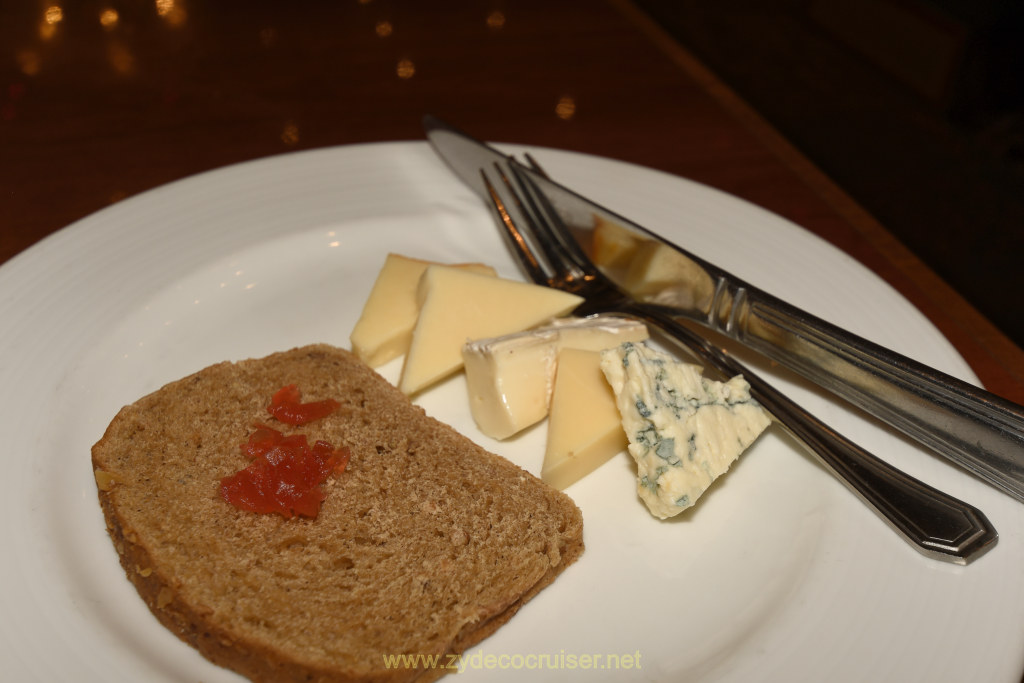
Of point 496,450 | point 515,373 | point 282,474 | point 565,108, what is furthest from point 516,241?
point 565,108

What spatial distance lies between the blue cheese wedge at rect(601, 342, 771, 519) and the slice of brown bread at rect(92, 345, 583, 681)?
217 mm

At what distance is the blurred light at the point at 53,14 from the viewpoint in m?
3.76

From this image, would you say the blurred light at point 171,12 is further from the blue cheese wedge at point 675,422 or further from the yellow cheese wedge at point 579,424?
the blue cheese wedge at point 675,422

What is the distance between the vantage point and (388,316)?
2076mm

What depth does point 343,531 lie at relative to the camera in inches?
61.4

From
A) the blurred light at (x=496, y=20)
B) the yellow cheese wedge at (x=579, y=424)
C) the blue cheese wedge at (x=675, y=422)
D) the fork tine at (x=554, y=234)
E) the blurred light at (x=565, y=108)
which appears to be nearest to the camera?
the blue cheese wedge at (x=675, y=422)

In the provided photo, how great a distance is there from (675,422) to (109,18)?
3.92 meters

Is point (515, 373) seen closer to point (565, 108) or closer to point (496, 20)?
point (565, 108)

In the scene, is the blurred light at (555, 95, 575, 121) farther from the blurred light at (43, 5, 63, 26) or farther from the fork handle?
the blurred light at (43, 5, 63, 26)

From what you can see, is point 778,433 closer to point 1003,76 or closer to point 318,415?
point 318,415

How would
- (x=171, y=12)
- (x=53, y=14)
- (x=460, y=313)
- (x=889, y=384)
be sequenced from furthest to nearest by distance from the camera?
(x=171, y=12)
(x=53, y=14)
(x=460, y=313)
(x=889, y=384)

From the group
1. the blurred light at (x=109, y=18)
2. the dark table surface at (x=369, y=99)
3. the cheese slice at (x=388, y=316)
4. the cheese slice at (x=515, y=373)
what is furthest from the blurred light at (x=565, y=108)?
the blurred light at (x=109, y=18)

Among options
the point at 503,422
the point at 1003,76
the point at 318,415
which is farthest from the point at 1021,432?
the point at 1003,76

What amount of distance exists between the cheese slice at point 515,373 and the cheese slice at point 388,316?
0.80ft
